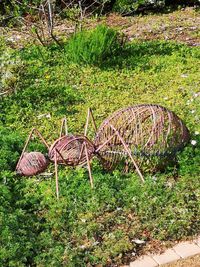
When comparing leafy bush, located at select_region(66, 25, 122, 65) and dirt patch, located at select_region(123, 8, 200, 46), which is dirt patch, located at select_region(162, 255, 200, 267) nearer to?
leafy bush, located at select_region(66, 25, 122, 65)

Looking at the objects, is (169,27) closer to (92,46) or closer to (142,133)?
(92,46)

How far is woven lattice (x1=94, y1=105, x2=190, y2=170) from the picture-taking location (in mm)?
6461

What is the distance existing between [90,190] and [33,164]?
2.11 feet

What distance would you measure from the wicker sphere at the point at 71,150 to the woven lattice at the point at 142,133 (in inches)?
6.6

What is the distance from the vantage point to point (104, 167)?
6.68 m

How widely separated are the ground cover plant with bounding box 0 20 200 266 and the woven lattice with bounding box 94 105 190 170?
20 centimetres

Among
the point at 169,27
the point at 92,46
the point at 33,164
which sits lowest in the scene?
the point at 33,164

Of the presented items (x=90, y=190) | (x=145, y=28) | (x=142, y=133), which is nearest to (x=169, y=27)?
(x=145, y=28)

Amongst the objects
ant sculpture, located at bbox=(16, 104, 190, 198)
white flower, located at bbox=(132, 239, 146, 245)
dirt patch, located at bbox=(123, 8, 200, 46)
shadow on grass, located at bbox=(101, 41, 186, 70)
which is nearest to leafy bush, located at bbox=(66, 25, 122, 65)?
shadow on grass, located at bbox=(101, 41, 186, 70)

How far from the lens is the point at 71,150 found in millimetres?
6422

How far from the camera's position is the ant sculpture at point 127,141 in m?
6.38

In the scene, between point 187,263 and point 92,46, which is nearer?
point 187,263

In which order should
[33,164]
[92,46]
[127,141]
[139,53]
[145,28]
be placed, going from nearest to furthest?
[33,164] → [127,141] → [92,46] → [139,53] → [145,28]

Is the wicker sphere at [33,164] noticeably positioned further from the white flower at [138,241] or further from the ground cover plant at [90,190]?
the white flower at [138,241]
